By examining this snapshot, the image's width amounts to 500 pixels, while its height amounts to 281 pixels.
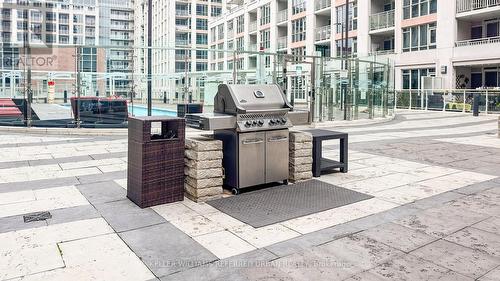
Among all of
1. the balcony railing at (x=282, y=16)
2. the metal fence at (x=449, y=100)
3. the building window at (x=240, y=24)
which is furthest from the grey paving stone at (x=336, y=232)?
the building window at (x=240, y=24)

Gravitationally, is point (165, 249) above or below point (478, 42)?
below

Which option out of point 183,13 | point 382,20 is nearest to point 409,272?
point 382,20

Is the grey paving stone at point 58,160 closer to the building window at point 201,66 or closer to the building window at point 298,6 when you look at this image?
the building window at point 298,6

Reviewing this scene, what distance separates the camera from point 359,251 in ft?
13.0

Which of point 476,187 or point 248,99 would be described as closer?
point 248,99

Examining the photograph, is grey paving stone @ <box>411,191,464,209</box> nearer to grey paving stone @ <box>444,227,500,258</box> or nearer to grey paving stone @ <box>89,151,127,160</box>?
grey paving stone @ <box>444,227,500,258</box>

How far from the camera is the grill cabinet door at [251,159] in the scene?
5.91 metres

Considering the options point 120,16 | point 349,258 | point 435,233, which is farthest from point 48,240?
point 120,16

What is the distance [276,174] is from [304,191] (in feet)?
1.58

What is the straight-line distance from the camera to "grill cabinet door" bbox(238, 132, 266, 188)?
5.91 metres

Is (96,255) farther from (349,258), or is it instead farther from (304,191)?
(304,191)

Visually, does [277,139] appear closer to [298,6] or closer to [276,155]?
[276,155]

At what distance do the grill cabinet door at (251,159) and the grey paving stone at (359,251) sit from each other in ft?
6.58

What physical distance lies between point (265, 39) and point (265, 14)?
10.4 ft
